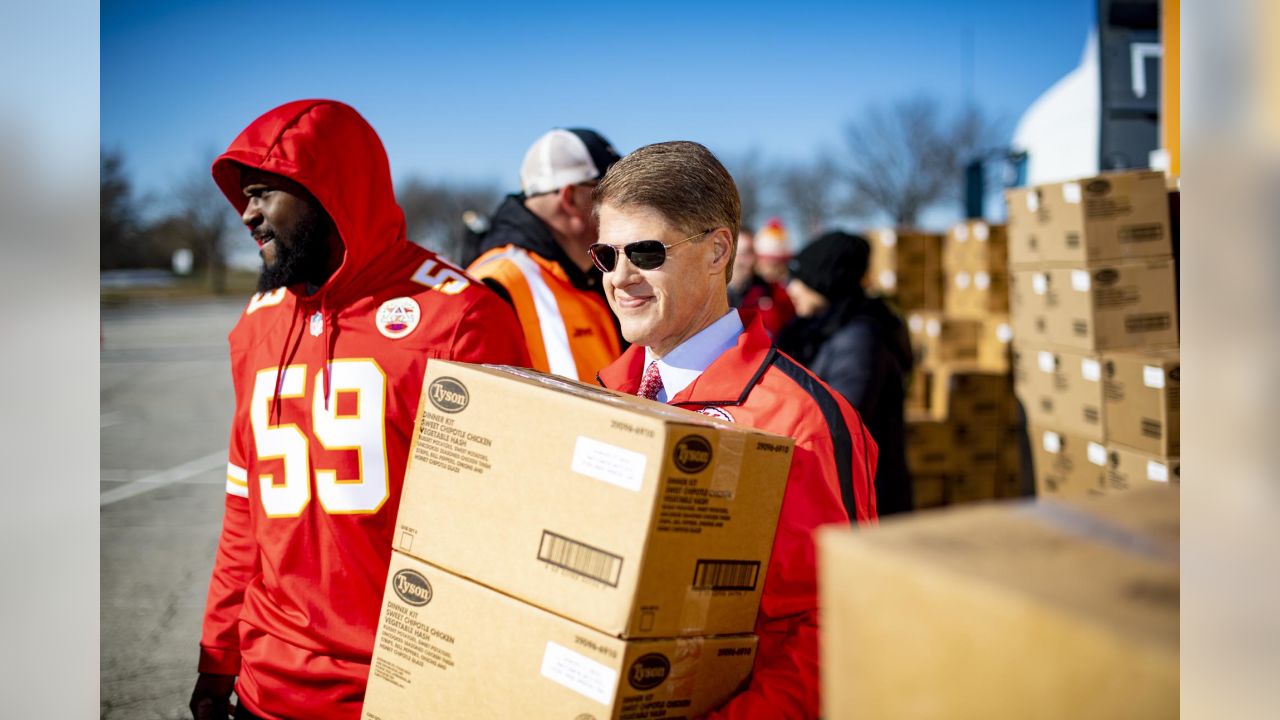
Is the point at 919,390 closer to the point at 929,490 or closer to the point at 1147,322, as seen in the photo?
the point at 929,490

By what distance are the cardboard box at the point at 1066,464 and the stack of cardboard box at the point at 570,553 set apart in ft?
12.6

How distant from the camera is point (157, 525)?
7195 mm

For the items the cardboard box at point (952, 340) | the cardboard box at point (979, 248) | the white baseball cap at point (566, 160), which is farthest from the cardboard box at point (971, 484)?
the white baseball cap at point (566, 160)

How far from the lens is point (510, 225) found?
3.58 meters

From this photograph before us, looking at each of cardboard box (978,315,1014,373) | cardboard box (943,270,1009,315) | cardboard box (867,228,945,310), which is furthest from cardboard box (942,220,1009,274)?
cardboard box (978,315,1014,373)

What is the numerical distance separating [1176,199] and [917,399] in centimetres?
400

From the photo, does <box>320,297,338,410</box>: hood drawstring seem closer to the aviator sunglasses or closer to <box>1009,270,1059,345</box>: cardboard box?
the aviator sunglasses

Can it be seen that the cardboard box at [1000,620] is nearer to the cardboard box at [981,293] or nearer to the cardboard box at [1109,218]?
the cardboard box at [1109,218]

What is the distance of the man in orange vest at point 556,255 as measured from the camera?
10.5 ft

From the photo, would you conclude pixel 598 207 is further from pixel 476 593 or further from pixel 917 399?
pixel 917 399

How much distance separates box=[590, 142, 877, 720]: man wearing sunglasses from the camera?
5.22 ft

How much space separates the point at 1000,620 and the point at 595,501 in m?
0.63

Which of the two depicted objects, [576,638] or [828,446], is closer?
[576,638]
